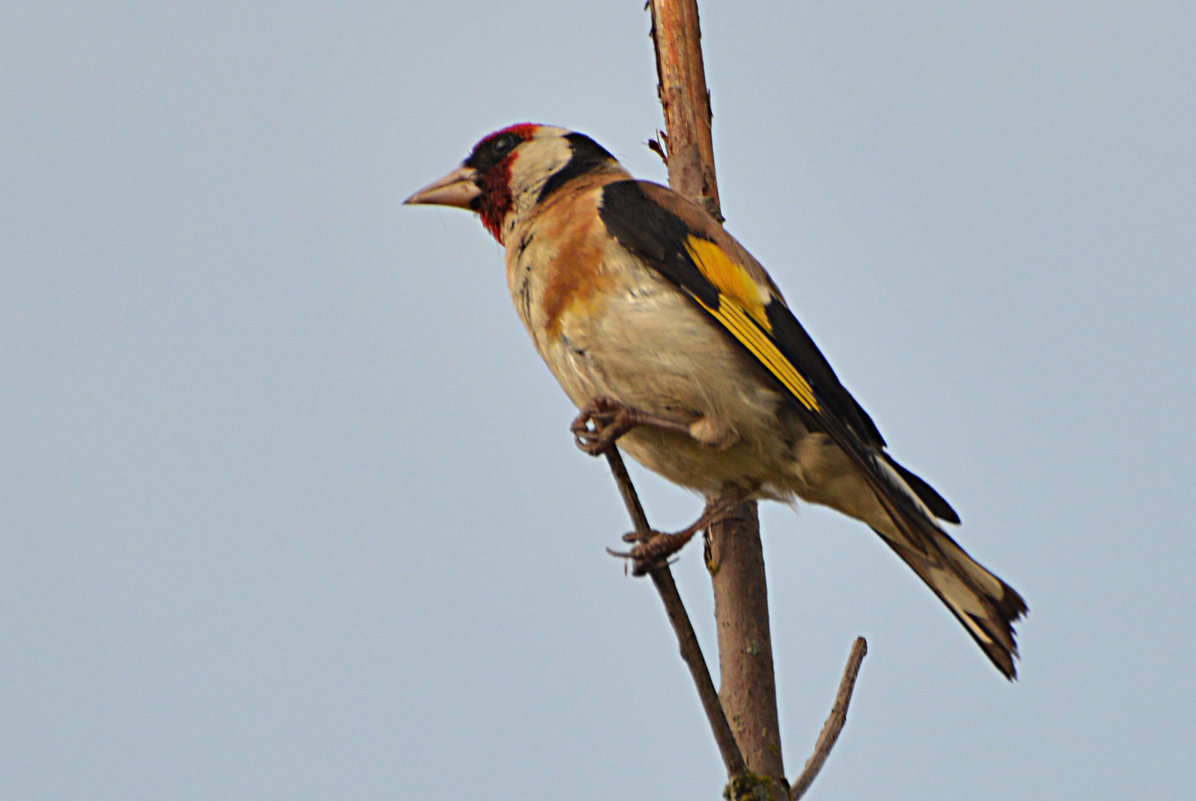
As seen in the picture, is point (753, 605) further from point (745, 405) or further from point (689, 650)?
point (689, 650)

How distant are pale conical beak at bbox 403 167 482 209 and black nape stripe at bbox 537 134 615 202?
0.39 m

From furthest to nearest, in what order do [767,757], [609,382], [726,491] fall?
[726,491] < [609,382] < [767,757]

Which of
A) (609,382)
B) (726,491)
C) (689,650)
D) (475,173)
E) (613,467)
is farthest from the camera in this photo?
(475,173)

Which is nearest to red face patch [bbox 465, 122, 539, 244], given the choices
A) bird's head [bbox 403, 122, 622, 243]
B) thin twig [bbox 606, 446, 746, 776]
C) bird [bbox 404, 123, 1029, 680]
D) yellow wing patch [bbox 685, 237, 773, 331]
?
bird's head [bbox 403, 122, 622, 243]

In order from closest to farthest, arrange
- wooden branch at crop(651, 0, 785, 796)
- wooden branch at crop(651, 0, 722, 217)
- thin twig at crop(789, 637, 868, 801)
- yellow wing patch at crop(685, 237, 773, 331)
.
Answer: thin twig at crop(789, 637, 868, 801)
wooden branch at crop(651, 0, 785, 796)
yellow wing patch at crop(685, 237, 773, 331)
wooden branch at crop(651, 0, 722, 217)

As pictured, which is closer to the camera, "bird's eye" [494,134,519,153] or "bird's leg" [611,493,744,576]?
"bird's leg" [611,493,744,576]

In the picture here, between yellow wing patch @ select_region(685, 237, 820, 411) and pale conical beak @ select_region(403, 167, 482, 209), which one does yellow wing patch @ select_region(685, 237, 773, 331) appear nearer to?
yellow wing patch @ select_region(685, 237, 820, 411)

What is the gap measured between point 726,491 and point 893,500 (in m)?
0.63

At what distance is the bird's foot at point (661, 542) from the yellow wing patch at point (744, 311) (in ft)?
1.60

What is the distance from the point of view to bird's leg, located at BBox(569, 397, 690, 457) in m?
3.93

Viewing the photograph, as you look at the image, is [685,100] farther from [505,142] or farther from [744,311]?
[744,311]

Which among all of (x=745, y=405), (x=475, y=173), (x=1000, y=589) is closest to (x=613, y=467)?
(x=745, y=405)

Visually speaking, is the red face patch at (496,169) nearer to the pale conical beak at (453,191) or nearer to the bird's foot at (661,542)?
the pale conical beak at (453,191)

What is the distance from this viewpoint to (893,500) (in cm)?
428
